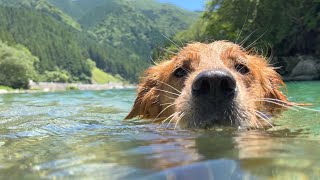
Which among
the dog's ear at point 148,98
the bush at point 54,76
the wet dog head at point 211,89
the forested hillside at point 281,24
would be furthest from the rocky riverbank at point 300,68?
the bush at point 54,76

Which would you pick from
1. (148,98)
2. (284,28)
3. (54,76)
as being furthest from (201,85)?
(54,76)

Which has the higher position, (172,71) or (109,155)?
(172,71)

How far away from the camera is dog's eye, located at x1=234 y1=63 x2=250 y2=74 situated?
226 inches

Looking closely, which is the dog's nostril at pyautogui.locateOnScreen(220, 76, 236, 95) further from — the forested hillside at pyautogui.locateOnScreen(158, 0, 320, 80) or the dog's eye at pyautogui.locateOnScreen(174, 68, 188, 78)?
the forested hillside at pyautogui.locateOnScreen(158, 0, 320, 80)

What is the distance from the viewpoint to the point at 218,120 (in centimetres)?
454

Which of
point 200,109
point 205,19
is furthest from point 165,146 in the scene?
point 205,19

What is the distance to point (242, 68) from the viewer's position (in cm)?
577

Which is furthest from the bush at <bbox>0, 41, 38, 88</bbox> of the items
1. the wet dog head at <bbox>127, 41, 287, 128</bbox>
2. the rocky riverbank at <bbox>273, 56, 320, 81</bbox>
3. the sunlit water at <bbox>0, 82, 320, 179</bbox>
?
the sunlit water at <bbox>0, 82, 320, 179</bbox>

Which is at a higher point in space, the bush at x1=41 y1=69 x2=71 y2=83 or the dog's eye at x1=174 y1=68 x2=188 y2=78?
the bush at x1=41 y1=69 x2=71 y2=83

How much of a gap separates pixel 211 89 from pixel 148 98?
240 cm

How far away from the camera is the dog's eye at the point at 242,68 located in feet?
18.9

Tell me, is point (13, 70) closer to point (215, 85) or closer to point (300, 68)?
point (300, 68)

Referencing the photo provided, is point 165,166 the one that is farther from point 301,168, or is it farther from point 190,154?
point 301,168

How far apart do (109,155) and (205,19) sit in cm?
5789
